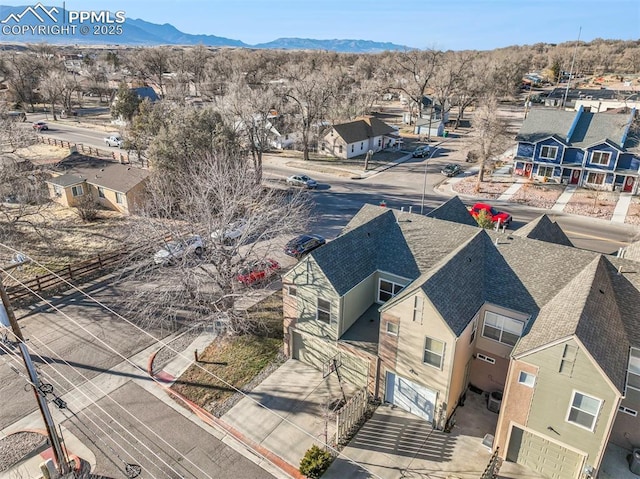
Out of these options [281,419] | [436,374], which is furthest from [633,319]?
[281,419]

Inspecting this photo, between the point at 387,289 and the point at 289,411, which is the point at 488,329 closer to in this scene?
the point at 387,289

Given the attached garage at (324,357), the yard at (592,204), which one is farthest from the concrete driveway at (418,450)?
the yard at (592,204)

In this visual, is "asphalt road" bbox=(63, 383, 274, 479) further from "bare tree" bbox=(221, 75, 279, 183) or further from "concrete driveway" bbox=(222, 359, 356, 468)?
"bare tree" bbox=(221, 75, 279, 183)

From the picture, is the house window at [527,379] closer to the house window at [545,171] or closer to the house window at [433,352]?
the house window at [433,352]

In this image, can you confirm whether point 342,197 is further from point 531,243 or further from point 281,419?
point 281,419

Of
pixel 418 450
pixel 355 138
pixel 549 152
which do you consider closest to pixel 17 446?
pixel 418 450

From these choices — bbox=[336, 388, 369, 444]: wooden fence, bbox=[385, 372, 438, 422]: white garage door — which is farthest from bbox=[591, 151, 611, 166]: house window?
bbox=[336, 388, 369, 444]: wooden fence
